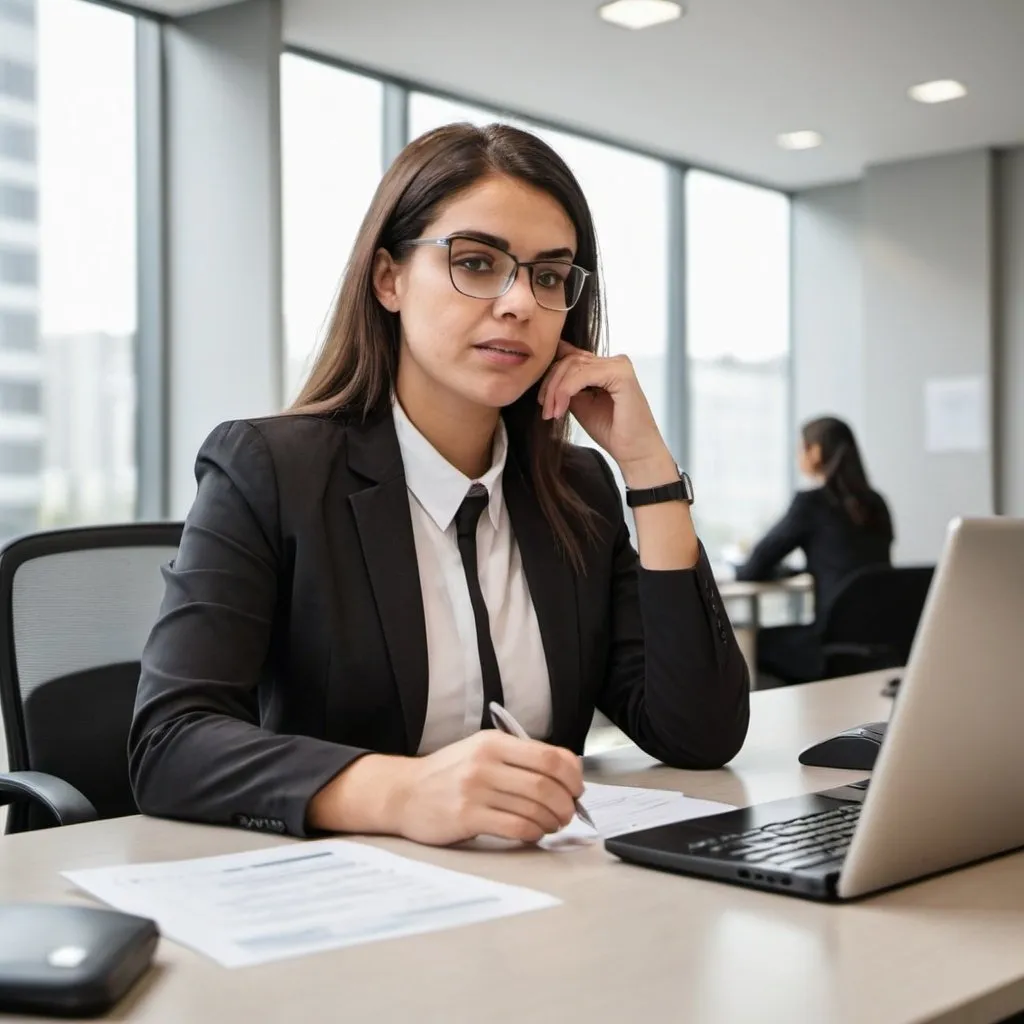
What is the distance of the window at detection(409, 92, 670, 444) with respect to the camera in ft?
20.4

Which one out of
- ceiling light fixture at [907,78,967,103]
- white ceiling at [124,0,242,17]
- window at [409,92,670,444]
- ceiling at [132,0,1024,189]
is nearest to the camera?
white ceiling at [124,0,242,17]

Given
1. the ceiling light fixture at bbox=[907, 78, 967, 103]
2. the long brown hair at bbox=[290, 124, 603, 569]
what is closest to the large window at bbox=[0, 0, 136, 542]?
the long brown hair at bbox=[290, 124, 603, 569]

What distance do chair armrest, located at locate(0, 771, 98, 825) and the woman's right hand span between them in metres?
0.50

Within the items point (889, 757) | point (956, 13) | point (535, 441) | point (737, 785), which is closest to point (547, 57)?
point (956, 13)

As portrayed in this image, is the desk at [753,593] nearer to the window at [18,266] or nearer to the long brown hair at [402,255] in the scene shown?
the window at [18,266]

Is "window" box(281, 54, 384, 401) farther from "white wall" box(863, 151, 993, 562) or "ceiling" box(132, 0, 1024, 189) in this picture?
"white wall" box(863, 151, 993, 562)

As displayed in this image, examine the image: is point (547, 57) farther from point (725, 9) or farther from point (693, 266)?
point (693, 266)

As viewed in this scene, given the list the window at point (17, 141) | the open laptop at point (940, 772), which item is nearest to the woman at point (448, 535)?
the open laptop at point (940, 772)

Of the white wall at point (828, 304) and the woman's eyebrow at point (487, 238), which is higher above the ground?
the white wall at point (828, 304)

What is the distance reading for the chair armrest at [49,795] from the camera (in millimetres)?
1432

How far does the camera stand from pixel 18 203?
402cm

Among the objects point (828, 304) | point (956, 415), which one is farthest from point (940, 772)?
point (828, 304)

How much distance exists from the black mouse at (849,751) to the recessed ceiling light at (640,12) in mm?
3542

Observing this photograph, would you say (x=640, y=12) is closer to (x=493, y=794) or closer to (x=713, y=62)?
(x=713, y=62)
